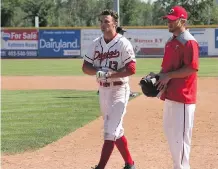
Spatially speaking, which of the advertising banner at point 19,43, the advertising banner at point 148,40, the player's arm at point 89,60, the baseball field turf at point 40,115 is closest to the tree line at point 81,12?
the advertising banner at point 19,43

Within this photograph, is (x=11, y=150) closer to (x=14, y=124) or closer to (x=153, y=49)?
(x=14, y=124)

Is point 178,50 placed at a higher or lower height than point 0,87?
higher

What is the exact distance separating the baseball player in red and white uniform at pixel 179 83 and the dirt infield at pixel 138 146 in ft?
4.75

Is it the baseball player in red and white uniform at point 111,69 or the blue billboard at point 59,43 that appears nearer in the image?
the baseball player in red and white uniform at point 111,69

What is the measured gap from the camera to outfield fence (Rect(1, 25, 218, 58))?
36406mm

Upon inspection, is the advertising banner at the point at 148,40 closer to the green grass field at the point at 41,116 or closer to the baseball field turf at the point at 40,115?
the baseball field turf at the point at 40,115

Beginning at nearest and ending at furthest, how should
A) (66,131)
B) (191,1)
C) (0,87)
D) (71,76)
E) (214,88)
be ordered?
1. (66,131)
2. (214,88)
3. (0,87)
4. (71,76)
5. (191,1)

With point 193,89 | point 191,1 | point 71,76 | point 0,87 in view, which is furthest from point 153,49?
point 193,89

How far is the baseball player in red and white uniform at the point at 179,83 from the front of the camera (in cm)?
503

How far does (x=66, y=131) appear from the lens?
9.29 metres

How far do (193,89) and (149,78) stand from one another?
47 centimetres

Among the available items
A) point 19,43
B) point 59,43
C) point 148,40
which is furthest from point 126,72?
point 19,43

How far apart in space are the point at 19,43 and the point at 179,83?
115 feet

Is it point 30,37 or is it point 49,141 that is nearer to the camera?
point 49,141
